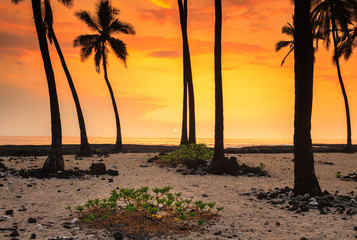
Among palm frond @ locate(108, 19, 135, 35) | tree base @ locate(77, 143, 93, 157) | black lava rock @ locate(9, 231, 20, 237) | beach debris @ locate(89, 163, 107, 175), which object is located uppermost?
palm frond @ locate(108, 19, 135, 35)

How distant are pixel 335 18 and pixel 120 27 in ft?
64.1

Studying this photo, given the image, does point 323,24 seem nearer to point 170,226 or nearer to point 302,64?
point 302,64

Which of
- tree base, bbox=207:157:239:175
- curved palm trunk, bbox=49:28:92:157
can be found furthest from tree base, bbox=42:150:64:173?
curved palm trunk, bbox=49:28:92:157

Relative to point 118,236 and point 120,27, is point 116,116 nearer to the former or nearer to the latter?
point 120,27

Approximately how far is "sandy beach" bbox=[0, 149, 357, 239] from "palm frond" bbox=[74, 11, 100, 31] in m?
17.8

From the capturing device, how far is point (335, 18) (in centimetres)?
2694

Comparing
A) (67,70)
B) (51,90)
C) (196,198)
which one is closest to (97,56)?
(67,70)

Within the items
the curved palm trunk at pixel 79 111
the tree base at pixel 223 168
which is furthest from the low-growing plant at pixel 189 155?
the curved palm trunk at pixel 79 111

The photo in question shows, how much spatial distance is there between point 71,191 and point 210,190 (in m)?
4.76

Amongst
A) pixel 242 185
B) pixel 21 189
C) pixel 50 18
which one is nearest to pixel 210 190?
pixel 242 185

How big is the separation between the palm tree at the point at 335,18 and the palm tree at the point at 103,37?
56.8 ft

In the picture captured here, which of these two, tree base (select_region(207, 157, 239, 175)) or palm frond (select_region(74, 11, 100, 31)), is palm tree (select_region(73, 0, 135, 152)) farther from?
tree base (select_region(207, 157, 239, 175))

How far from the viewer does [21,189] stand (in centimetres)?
1069

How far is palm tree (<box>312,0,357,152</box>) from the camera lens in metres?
24.9
